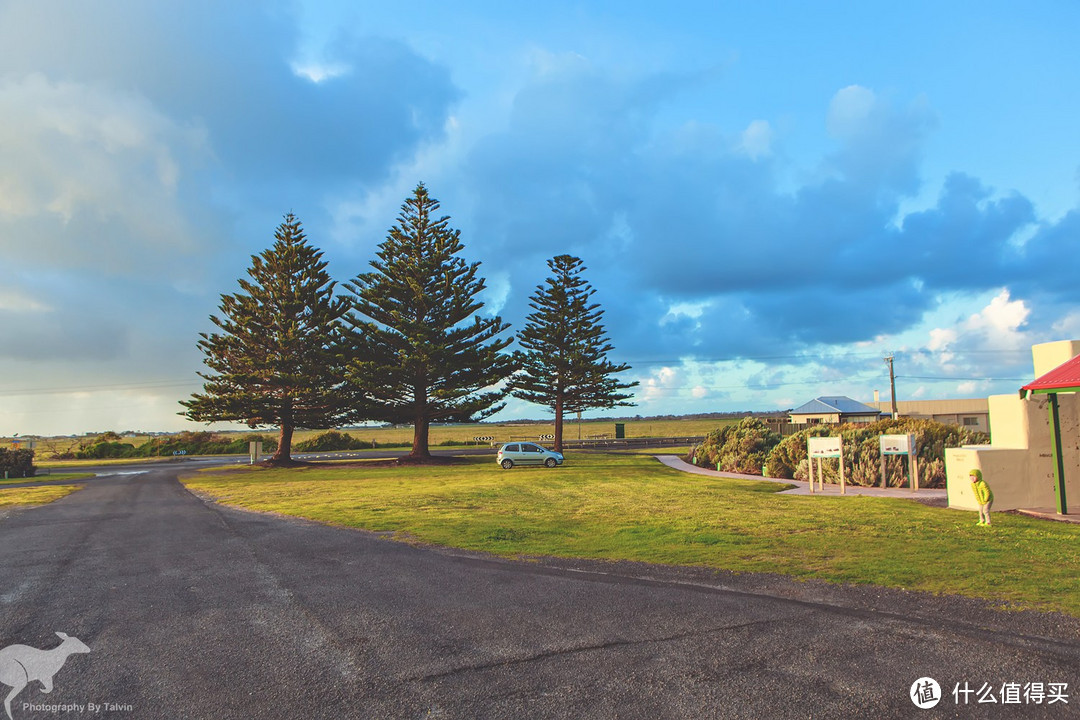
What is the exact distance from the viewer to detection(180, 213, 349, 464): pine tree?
36062mm

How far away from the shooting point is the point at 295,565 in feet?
26.7

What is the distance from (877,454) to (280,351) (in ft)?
106

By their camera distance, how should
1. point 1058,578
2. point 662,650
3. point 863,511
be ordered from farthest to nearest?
point 863,511, point 1058,578, point 662,650

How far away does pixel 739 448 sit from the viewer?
1038 inches

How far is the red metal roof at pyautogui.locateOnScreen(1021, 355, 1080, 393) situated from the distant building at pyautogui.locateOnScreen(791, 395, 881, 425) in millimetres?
36247

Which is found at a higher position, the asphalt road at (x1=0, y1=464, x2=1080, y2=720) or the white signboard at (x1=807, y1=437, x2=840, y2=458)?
the white signboard at (x1=807, y1=437, x2=840, y2=458)

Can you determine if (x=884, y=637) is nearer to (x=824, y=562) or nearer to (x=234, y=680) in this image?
(x=824, y=562)

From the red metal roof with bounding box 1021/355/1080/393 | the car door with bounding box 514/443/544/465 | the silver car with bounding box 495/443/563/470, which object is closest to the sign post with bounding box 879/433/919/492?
the red metal roof with bounding box 1021/355/1080/393

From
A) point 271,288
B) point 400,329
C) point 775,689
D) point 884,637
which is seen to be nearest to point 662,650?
point 775,689

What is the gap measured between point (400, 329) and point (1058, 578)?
32.5 metres

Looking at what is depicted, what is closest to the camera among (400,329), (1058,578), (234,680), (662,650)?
(234,680)

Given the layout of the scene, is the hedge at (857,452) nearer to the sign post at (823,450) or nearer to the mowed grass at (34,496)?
the sign post at (823,450)

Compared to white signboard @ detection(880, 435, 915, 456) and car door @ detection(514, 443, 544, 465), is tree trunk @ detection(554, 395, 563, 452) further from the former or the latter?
white signboard @ detection(880, 435, 915, 456)

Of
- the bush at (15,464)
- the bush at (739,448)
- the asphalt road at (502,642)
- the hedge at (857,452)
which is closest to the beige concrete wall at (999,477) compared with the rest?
the hedge at (857,452)
